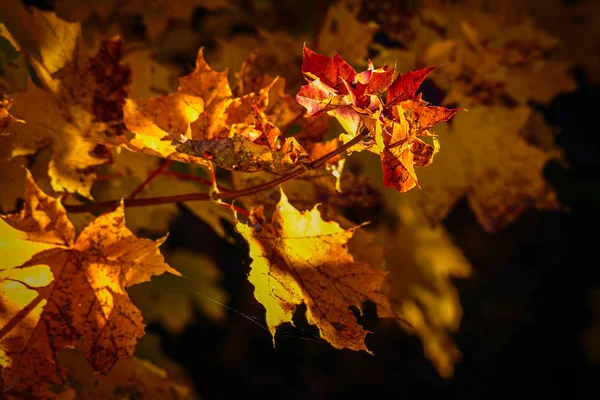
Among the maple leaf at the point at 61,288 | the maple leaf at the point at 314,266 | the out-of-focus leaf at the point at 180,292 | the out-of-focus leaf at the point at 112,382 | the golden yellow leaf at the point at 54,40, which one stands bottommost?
the out-of-focus leaf at the point at 180,292

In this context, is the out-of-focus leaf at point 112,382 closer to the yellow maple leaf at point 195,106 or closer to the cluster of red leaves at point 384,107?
the yellow maple leaf at point 195,106

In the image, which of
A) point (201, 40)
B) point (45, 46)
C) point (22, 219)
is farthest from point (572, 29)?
point (22, 219)

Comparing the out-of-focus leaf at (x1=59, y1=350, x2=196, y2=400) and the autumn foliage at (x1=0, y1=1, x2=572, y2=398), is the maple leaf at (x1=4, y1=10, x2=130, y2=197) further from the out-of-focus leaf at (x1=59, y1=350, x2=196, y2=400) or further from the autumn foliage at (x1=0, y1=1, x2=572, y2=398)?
the out-of-focus leaf at (x1=59, y1=350, x2=196, y2=400)

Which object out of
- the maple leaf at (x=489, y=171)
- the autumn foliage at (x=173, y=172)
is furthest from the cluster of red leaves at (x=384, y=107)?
the maple leaf at (x=489, y=171)

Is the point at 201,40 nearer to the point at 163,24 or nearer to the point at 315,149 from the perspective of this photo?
the point at 163,24

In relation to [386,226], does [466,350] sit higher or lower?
lower

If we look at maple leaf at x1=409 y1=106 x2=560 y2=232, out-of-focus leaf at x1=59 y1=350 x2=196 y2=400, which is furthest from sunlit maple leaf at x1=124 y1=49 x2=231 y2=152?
maple leaf at x1=409 y1=106 x2=560 y2=232

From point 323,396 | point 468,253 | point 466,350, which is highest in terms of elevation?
point 468,253
